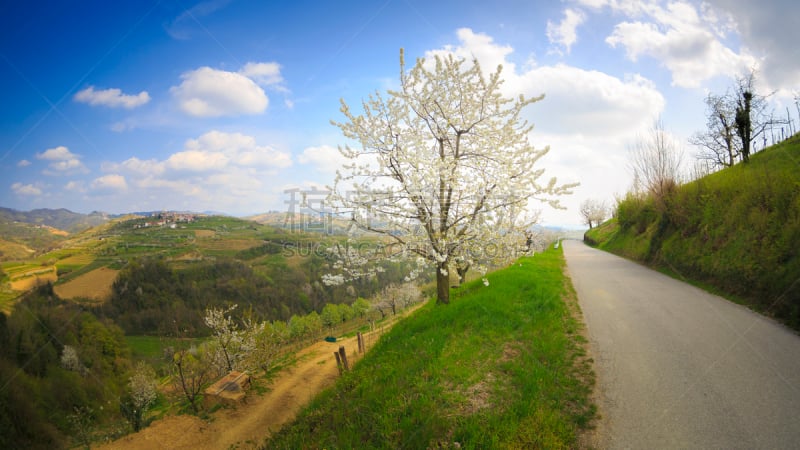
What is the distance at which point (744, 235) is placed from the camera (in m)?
10.5

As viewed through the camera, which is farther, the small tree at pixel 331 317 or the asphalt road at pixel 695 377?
the small tree at pixel 331 317

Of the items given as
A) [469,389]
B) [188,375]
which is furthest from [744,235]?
[188,375]

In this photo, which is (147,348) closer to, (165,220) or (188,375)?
(188,375)

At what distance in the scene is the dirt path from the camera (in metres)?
11.2

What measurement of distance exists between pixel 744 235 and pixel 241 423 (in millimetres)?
20245

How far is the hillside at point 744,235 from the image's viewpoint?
8039 millimetres

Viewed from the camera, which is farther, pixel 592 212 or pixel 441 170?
pixel 592 212

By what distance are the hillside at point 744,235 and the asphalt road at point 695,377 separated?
0.96m

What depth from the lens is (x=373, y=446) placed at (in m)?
4.47

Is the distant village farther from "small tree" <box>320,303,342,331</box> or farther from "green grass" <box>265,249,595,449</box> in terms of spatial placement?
"green grass" <box>265,249,595,449</box>

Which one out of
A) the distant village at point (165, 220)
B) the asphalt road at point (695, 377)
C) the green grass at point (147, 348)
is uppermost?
the distant village at point (165, 220)

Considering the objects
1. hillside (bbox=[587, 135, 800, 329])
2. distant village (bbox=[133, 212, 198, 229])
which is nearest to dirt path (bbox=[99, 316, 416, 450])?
hillside (bbox=[587, 135, 800, 329])

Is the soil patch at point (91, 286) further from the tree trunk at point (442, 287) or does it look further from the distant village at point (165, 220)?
the tree trunk at point (442, 287)

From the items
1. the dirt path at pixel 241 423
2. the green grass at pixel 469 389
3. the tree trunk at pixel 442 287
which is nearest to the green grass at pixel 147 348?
the dirt path at pixel 241 423
